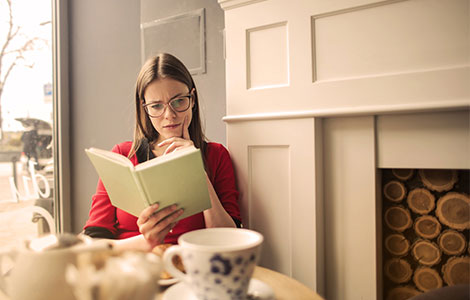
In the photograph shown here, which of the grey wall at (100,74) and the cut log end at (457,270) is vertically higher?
the grey wall at (100,74)

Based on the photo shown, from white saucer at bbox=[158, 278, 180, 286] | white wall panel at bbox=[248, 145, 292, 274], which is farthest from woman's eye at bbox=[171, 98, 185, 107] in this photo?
white saucer at bbox=[158, 278, 180, 286]

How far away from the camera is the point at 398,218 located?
37.8 inches

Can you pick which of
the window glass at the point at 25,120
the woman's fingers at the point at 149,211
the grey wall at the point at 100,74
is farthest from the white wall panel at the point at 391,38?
the window glass at the point at 25,120

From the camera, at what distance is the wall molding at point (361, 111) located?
2.59 feet

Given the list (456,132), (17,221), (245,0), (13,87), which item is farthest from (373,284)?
(13,87)

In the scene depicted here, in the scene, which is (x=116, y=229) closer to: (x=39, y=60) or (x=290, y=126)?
(x=290, y=126)

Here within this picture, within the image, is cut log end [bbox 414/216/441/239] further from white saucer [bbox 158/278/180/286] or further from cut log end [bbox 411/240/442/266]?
white saucer [bbox 158/278/180/286]

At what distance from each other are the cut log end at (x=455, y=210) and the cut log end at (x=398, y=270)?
0.61 feet

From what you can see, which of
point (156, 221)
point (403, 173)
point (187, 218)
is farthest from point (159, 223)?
point (403, 173)

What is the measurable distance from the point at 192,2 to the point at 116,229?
116 centimetres

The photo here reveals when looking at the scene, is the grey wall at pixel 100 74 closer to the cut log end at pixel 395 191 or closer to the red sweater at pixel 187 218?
the red sweater at pixel 187 218

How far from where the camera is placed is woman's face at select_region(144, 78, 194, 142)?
1082 mm

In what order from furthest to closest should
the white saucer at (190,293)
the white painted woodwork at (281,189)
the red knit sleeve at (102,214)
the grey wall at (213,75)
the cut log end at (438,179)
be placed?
the grey wall at (213,75)
the red knit sleeve at (102,214)
the white painted woodwork at (281,189)
the cut log end at (438,179)
the white saucer at (190,293)

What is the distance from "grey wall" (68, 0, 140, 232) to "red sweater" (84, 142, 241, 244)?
80 cm
